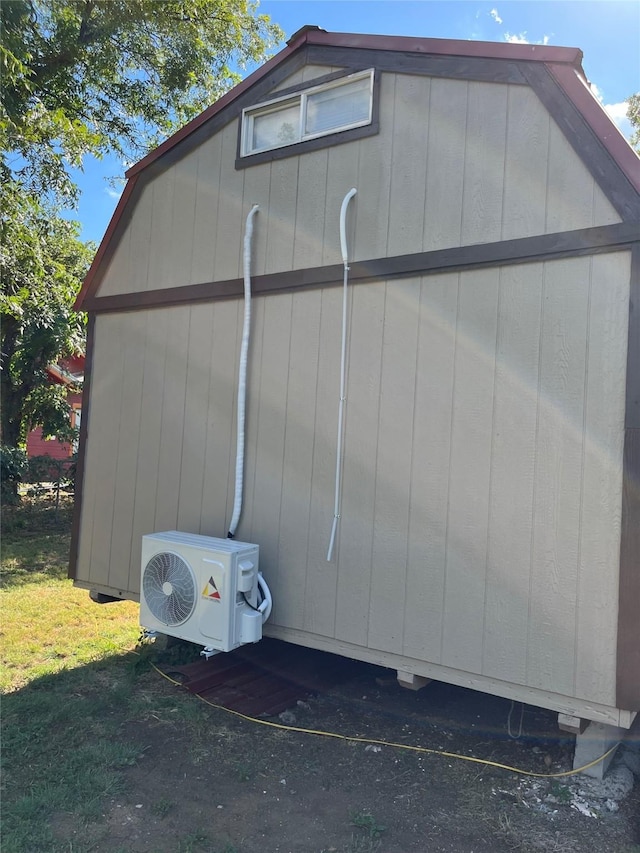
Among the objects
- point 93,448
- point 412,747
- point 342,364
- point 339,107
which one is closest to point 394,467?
point 342,364

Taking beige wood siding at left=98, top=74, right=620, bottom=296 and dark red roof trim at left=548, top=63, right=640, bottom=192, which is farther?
beige wood siding at left=98, top=74, right=620, bottom=296

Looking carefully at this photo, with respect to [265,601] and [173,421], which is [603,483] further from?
[173,421]

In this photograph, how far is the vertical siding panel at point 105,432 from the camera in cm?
480

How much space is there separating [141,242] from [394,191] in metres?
2.11

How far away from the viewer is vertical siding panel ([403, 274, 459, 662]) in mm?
3268

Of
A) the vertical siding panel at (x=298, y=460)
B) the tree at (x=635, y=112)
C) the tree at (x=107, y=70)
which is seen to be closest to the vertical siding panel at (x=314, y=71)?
the vertical siding panel at (x=298, y=460)

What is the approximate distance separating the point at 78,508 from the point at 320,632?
2372 millimetres

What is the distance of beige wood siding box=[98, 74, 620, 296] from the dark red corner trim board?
0.14 m

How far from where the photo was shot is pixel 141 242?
15.7 ft

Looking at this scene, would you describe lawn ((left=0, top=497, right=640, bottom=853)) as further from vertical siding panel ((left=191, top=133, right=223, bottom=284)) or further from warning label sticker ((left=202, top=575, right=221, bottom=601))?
vertical siding panel ((left=191, top=133, right=223, bottom=284))

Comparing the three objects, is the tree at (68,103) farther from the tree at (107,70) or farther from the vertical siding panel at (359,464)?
the vertical siding panel at (359,464)

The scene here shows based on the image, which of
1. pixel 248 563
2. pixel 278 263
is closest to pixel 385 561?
pixel 248 563

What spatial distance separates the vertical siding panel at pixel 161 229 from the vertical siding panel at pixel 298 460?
1.27 m

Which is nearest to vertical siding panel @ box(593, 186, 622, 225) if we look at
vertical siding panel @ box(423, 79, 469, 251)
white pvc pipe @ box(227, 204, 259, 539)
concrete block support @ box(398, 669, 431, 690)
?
vertical siding panel @ box(423, 79, 469, 251)
